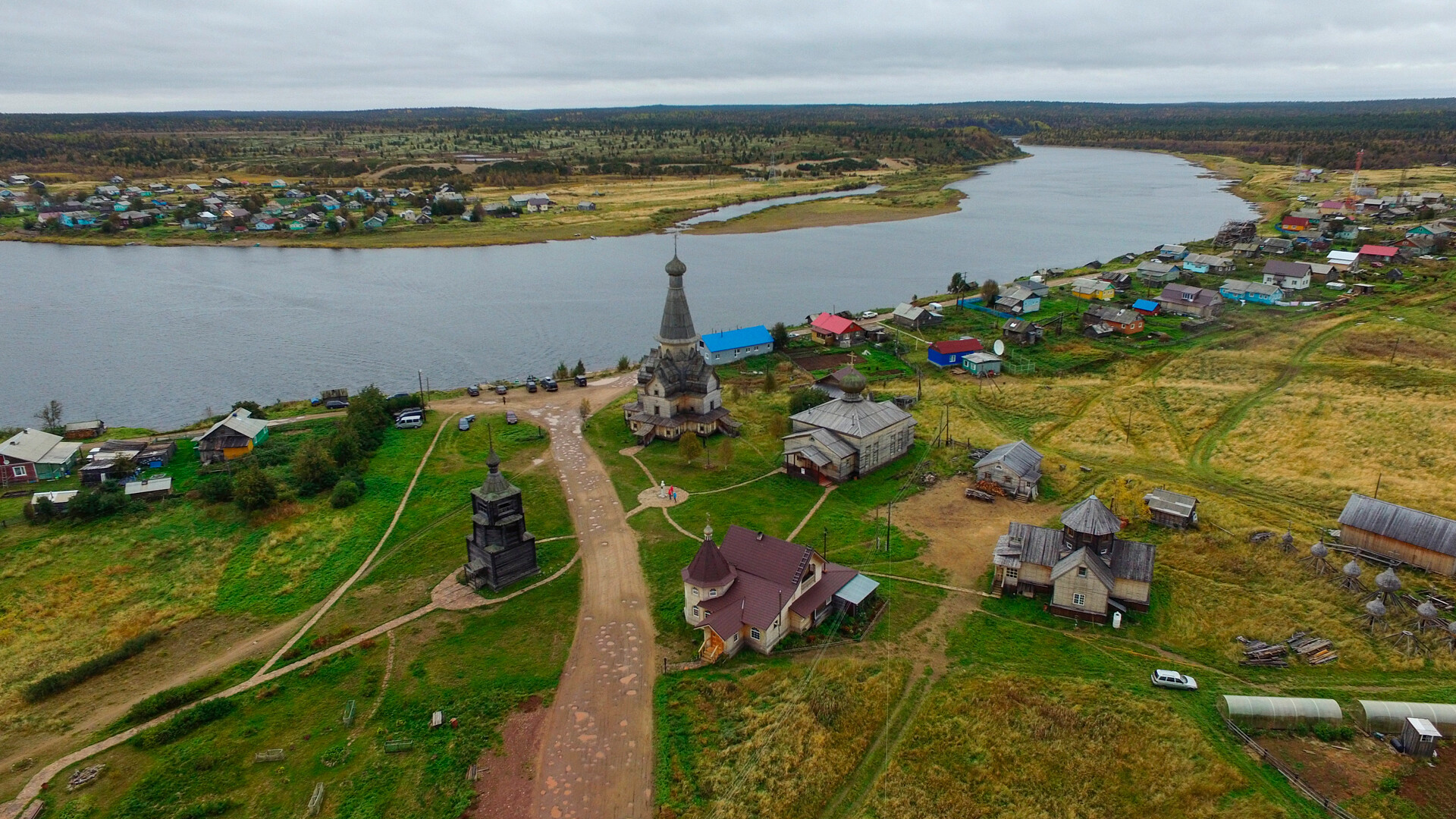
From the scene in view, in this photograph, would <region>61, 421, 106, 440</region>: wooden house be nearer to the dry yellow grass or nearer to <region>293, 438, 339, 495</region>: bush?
<region>293, 438, 339, 495</region>: bush

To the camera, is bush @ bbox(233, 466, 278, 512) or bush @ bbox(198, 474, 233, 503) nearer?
bush @ bbox(233, 466, 278, 512)

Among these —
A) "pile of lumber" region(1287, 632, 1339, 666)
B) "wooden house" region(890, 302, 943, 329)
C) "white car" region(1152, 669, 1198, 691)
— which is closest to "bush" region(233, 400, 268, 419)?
"wooden house" region(890, 302, 943, 329)

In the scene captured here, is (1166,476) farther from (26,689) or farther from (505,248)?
(505,248)

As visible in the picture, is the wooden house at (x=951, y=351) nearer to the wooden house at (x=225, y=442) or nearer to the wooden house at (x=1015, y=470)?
the wooden house at (x=1015, y=470)

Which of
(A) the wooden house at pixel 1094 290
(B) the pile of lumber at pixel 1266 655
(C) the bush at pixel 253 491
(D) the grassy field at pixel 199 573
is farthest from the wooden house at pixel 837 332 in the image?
(C) the bush at pixel 253 491

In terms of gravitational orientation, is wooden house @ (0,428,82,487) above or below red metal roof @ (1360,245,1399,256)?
below

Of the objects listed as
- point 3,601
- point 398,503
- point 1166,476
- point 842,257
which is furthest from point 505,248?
point 1166,476
